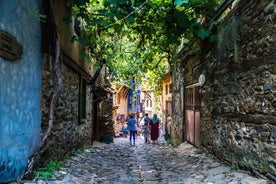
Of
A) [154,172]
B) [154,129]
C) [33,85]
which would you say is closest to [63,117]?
[33,85]

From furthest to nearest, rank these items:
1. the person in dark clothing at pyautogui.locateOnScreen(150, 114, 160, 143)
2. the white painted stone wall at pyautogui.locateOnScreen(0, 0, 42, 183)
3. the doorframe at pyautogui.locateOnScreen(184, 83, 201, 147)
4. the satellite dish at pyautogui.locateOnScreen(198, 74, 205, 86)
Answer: the person in dark clothing at pyautogui.locateOnScreen(150, 114, 160, 143)
the doorframe at pyautogui.locateOnScreen(184, 83, 201, 147)
the satellite dish at pyautogui.locateOnScreen(198, 74, 205, 86)
the white painted stone wall at pyautogui.locateOnScreen(0, 0, 42, 183)

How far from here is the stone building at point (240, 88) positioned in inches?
190

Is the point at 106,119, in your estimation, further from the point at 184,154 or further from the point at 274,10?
the point at 274,10

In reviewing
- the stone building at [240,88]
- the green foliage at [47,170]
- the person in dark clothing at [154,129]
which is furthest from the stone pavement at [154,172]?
the person in dark clothing at [154,129]

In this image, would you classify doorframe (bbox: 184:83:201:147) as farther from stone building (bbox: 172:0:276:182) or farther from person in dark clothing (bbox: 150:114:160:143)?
person in dark clothing (bbox: 150:114:160:143)

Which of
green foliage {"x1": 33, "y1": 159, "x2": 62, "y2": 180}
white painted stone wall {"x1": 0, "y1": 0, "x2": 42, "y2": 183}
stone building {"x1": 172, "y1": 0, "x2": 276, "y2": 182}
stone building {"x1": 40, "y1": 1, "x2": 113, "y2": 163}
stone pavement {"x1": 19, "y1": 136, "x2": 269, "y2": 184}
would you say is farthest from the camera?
stone building {"x1": 40, "y1": 1, "x2": 113, "y2": 163}

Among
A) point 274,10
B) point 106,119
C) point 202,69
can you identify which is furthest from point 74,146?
point 106,119

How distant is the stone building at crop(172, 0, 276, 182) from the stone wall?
3.48 m

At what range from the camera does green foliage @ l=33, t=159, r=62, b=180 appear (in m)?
5.54

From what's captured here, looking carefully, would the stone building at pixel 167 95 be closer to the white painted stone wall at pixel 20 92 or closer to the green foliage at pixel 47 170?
the green foliage at pixel 47 170

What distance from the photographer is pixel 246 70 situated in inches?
223

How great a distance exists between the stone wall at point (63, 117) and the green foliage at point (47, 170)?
0.41 feet

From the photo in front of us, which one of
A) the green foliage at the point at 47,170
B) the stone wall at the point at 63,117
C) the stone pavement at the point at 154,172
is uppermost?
the stone wall at the point at 63,117

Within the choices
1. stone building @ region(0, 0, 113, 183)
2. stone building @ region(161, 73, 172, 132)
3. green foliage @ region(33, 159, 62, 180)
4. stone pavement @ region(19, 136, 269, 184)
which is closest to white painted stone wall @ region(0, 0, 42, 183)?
stone building @ region(0, 0, 113, 183)
